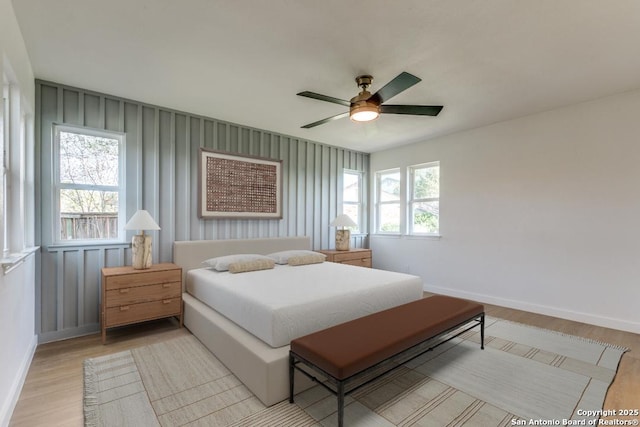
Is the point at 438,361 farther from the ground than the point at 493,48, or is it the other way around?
the point at 493,48

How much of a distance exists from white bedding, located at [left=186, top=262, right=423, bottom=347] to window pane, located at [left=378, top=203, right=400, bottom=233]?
2.45m

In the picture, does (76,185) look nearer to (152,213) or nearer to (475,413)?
(152,213)

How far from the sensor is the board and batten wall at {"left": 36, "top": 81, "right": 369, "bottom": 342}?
Result: 10.1 feet

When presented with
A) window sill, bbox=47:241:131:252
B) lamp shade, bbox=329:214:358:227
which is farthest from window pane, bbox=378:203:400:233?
window sill, bbox=47:241:131:252

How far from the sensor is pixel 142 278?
316 centimetres

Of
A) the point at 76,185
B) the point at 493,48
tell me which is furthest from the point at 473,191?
the point at 76,185

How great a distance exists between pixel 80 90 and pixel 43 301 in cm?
232

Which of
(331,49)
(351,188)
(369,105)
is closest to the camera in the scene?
(331,49)

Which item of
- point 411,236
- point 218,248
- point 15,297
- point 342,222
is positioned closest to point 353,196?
point 342,222

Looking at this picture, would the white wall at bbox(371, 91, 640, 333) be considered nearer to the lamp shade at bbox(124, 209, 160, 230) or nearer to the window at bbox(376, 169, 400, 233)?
the window at bbox(376, 169, 400, 233)

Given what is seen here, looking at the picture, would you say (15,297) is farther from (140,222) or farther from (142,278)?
(140,222)

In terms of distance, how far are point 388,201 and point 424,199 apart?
83cm

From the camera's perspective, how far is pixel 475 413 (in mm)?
1938

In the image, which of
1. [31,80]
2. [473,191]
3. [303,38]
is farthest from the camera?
[473,191]
